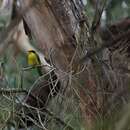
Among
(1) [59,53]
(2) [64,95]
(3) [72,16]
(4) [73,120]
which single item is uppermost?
(3) [72,16]

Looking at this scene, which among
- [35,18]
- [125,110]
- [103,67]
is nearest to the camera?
[125,110]

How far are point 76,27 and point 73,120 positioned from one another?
535 mm

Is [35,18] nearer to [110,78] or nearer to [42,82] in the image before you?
[42,82]

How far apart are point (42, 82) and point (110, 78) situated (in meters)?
0.30

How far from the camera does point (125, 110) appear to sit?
1.69 ft

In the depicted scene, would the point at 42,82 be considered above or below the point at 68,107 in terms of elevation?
above

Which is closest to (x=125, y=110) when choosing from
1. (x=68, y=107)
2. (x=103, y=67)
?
(x=68, y=107)

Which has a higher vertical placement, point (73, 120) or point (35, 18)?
point (35, 18)

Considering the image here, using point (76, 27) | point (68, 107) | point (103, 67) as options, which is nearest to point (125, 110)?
point (68, 107)

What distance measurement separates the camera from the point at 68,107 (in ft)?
4.86

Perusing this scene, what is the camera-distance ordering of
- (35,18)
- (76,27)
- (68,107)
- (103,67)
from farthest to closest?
(35,18), (76,27), (103,67), (68,107)

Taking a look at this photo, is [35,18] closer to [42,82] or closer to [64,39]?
[64,39]

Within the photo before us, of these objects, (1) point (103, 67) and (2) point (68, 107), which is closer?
(2) point (68, 107)

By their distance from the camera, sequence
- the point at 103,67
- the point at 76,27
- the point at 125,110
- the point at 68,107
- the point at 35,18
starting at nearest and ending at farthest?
the point at 125,110 → the point at 68,107 → the point at 103,67 → the point at 76,27 → the point at 35,18
